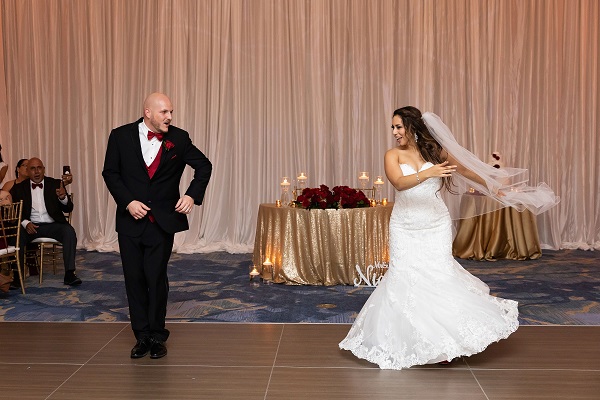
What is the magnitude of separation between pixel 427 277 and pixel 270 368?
1203 millimetres

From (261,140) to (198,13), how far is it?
2033 millimetres

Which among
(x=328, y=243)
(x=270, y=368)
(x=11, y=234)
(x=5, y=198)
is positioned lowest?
(x=270, y=368)

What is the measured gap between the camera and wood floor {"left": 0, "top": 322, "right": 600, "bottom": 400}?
4523 millimetres

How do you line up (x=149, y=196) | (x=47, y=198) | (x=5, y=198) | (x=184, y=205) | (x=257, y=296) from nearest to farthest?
(x=184, y=205)
(x=149, y=196)
(x=257, y=296)
(x=5, y=198)
(x=47, y=198)

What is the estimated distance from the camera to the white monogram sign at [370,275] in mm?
7855

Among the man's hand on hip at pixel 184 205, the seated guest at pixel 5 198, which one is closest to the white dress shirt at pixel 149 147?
the man's hand on hip at pixel 184 205

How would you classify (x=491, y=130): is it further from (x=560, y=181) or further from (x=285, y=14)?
(x=285, y=14)

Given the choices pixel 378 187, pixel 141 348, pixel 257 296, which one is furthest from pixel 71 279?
pixel 378 187

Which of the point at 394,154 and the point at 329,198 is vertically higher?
the point at 394,154

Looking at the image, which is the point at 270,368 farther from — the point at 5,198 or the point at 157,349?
the point at 5,198

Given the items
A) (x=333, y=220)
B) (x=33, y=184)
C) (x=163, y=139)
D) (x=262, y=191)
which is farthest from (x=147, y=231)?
(x=262, y=191)

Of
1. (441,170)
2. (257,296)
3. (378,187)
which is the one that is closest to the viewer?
(441,170)

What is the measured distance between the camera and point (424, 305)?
5008 mm

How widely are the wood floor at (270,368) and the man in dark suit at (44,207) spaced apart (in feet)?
7.49
